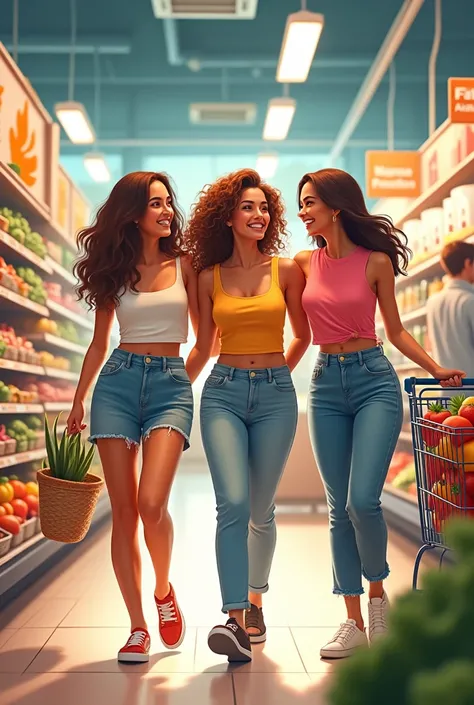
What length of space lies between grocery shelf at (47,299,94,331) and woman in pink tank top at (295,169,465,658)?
289 cm

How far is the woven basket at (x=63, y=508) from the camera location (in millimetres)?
3234

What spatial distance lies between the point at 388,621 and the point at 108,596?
411 cm

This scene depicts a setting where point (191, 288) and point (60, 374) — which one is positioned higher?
point (191, 288)

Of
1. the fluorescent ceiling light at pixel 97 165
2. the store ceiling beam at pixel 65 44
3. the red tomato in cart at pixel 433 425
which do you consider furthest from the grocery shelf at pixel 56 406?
the store ceiling beam at pixel 65 44

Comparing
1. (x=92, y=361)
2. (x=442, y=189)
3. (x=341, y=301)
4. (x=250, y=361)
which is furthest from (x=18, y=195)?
(x=442, y=189)

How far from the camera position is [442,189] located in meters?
6.41

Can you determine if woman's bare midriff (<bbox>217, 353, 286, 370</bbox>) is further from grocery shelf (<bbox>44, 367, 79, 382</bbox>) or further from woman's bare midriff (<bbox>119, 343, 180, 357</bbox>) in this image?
grocery shelf (<bbox>44, 367, 79, 382</bbox>)

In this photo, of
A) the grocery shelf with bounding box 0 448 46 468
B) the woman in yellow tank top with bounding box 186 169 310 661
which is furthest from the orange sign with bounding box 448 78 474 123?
the grocery shelf with bounding box 0 448 46 468

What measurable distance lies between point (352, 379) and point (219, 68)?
430 inches

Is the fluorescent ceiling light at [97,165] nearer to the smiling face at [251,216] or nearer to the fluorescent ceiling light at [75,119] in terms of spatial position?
the fluorescent ceiling light at [75,119]

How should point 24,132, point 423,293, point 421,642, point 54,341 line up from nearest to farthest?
point 421,642 → point 24,132 → point 54,341 → point 423,293

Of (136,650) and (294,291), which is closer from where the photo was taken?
(136,650)

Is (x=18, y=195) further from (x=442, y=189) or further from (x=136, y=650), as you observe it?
(x=442, y=189)

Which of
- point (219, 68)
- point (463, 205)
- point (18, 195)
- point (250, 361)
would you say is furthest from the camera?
point (219, 68)
